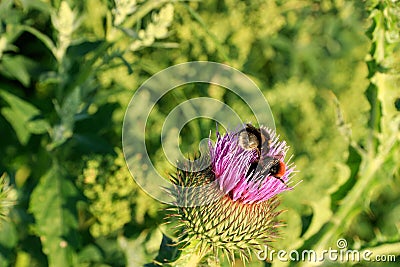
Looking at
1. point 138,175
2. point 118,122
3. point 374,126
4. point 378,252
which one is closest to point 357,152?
point 374,126

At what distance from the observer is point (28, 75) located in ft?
12.1

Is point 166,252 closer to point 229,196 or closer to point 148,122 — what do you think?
point 229,196

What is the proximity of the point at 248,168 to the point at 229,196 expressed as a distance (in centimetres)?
19

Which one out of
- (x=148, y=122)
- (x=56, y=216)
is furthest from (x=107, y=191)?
(x=148, y=122)

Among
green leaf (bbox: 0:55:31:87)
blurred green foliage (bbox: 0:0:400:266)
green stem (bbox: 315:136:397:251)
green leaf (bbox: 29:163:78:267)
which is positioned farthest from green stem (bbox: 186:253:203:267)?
green leaf (bbox: 0:55:31:87)

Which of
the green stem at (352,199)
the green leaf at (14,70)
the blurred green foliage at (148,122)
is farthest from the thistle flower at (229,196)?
the green leaf at (14,70)

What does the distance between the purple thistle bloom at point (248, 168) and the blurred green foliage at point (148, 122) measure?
0.50 meters

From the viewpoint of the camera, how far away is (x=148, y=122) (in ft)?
13.0

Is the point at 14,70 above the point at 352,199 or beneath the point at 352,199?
above

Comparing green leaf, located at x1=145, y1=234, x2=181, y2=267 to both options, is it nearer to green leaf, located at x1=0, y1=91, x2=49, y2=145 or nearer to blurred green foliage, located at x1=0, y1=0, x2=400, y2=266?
blurred green foliage, located at x1=0, y1=0, x2=400, y2=266

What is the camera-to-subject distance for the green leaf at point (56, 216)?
119 inches

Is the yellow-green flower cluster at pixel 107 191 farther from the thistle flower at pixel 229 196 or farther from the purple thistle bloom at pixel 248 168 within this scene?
the purple thistle bloom at pixel 248 168

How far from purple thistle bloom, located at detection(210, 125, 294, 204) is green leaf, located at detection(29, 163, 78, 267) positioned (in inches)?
38.4

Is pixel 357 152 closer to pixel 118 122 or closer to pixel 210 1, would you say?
pixel 118 122
